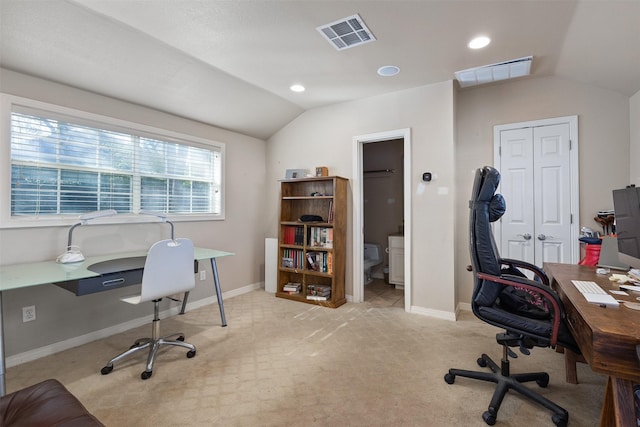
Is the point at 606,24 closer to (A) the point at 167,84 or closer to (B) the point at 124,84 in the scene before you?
(A) the point at 167,84

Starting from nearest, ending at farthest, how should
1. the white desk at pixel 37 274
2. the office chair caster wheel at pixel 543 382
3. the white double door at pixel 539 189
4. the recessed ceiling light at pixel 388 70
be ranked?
the white desk at pixel 37 274 < the office chair caster wheel at pixel 543 382 < the recessed ceiling light at pixel 388 70 < the white double door at pixel 539 189

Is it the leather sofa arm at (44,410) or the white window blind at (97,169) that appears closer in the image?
the leather sofa arm at (44,410)

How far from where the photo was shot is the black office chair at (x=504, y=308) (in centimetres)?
157

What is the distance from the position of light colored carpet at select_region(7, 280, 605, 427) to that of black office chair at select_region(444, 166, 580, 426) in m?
0.12

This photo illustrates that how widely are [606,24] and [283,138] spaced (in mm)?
3544

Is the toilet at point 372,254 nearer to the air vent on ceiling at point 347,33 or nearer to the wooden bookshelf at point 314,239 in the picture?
the wooden bookshelf at point 314,239

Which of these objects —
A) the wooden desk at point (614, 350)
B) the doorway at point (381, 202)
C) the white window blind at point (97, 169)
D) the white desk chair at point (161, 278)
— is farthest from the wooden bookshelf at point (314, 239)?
the wooden desk at point (614, 350)

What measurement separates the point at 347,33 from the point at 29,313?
3485 mm

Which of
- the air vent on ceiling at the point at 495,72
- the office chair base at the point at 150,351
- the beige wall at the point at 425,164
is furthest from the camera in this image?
the beige wall at the point at 425,164

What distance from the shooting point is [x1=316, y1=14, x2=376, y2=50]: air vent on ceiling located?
7.23 ft

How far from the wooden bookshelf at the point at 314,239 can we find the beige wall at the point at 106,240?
23.6 inches

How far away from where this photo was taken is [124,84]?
2.75 m

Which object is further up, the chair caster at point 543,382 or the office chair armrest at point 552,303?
the office chair armrest at point 552,303

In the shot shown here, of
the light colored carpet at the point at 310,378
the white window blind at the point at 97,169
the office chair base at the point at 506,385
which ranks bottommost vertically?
the light colored carpet at the point at 310,378
